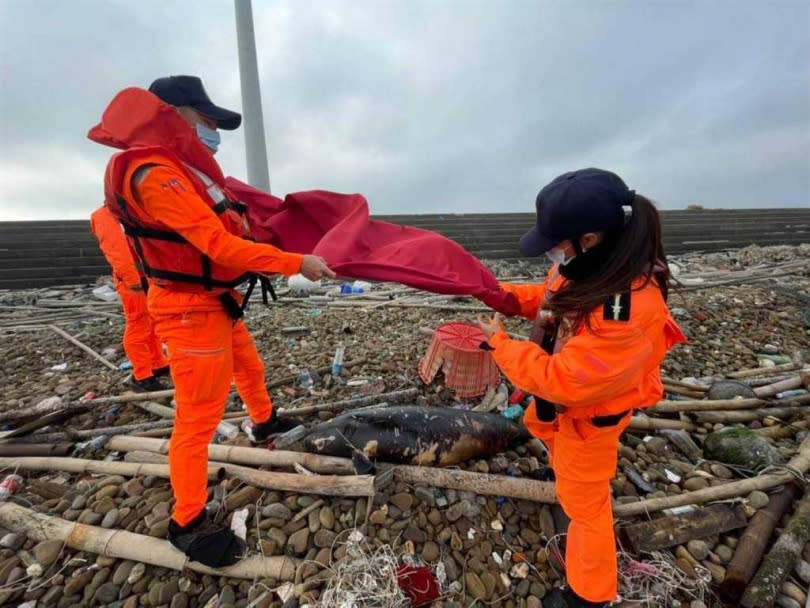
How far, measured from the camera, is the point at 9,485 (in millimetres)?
2998

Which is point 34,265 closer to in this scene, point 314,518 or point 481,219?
point 314,518

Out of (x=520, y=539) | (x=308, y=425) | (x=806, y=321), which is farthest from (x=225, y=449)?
A: (x=806, y=321)

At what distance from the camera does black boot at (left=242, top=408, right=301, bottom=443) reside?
133 inches

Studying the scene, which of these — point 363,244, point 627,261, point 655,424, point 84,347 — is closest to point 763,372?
point 655,424

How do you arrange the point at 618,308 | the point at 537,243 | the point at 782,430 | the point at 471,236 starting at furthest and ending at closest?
1. the point at 471,236
2. the point at 782,430
3. the point at 537,243
4. the point at 618,308

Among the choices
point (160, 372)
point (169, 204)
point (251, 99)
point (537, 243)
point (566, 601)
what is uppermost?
point (251, 99)

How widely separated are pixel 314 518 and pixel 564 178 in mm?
2856

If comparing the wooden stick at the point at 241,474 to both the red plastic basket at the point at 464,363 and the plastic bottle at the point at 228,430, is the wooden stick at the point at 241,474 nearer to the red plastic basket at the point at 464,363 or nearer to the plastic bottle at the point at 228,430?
the plastic bottle at the point at 228,430

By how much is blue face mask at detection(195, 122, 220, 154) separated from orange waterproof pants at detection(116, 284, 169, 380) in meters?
2.81

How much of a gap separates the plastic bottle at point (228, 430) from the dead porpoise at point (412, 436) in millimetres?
817

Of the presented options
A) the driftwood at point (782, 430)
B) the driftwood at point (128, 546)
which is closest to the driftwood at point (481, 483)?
the driftwood at point (128, 546)

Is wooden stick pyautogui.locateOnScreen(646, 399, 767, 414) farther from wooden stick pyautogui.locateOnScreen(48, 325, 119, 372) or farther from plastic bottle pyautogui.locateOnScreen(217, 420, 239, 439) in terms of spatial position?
wooden stick pyautogui.locateOnScreen(48, 325, 119, 372)

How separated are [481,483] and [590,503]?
0.88 m

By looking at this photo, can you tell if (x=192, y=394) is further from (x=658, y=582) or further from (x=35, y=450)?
(x=658, y=582)
